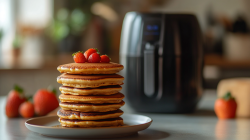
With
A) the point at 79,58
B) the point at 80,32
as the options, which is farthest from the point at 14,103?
the point at 80,32

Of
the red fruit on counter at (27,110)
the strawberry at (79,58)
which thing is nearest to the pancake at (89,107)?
the strawberry at (79,58)

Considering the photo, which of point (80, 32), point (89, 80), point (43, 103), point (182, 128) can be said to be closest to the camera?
point (89, 80)

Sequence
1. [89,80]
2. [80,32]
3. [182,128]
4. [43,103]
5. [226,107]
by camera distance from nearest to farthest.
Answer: [89,80], [182,128], [226,107], [43,103], [80,32]

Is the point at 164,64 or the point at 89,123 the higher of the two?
the point at 164,64

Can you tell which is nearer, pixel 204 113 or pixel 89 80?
pixel 89 80

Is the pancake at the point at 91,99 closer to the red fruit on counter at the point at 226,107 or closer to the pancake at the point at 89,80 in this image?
the pancake at the point at 89,80

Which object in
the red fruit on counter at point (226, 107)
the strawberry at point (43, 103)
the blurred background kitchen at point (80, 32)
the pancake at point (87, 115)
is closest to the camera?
the pancake at point (87, 115)

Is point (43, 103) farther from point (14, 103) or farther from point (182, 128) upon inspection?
point (182, 128)
